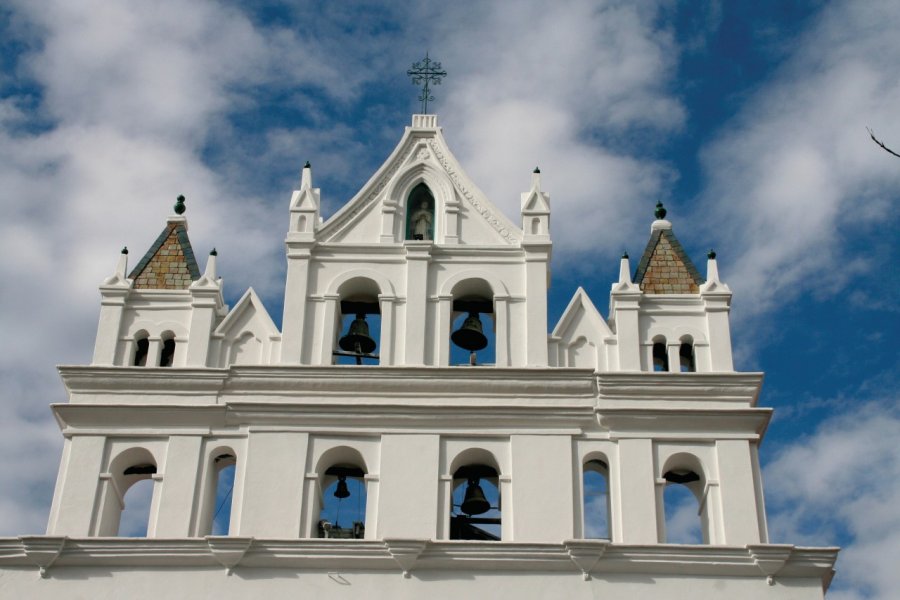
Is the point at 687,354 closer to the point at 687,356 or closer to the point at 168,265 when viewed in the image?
the point at 687,356

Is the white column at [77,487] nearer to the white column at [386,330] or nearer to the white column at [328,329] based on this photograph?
the white column at [328,329]

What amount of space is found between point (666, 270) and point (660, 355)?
1796mm

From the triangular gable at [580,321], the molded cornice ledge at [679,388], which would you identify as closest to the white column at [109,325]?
the triangular gable at [580,321]

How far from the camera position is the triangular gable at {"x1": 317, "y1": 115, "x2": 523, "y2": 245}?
94.3 ft

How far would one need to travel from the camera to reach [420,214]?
96.7ft

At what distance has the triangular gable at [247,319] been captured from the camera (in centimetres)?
2761

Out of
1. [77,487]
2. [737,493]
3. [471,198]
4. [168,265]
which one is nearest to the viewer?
[737,493]

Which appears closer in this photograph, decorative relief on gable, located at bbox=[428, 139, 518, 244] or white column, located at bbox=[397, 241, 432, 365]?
white column, located at bbox=[397, 241, 432, 365]

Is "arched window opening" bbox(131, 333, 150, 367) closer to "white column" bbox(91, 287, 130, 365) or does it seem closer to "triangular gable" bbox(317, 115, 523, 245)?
"white column" bbox(91, 287, 130, 365)

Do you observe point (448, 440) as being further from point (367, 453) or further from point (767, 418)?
point (767, 418)

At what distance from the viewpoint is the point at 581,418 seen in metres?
26.3

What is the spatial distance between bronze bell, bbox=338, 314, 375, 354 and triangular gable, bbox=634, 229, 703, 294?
196 inches

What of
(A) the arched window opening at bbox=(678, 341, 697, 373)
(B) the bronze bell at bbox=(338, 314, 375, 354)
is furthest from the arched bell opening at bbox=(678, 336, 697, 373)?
(B) the bronze bell at bbox=(338, 314, 375, 354)

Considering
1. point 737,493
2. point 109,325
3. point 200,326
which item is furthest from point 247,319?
point 737,493
